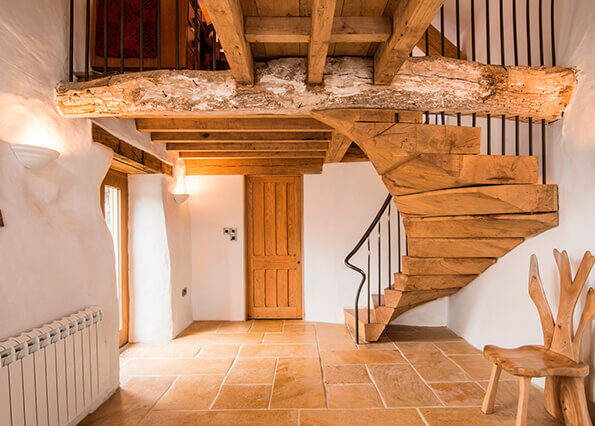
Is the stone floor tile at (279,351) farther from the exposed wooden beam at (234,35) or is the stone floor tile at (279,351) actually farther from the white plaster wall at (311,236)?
the exposed wooden beam at (234,35)

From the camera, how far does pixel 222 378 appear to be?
3.18m

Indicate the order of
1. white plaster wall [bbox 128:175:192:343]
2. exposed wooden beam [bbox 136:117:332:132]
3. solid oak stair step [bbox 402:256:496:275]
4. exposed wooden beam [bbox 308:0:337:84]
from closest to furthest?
1. exposed wooden beam [bbox 308:0:337:84]
2. exposed wooden beam [bbox 136:117:332:132]
3. solid oak stair step [bbox 402:256:496:275]
4. white plaster wall [bbox 128:175:192:343]

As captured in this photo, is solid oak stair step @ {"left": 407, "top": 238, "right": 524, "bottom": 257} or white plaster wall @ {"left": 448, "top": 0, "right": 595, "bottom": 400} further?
solid oak stair step @ {"left": 407, "top": 238, "right": 524, "bottom": 257}

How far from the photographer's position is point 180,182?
190 inches

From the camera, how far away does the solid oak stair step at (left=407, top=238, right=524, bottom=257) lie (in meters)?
3.10

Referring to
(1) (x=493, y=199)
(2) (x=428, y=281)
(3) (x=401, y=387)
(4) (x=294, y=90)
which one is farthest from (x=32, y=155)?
(2) (x=428, y=281)

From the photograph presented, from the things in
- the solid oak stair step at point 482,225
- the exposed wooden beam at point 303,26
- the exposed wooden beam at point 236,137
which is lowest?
the solid oak stair step at point 482,225

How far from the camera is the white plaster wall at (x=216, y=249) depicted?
507 cm

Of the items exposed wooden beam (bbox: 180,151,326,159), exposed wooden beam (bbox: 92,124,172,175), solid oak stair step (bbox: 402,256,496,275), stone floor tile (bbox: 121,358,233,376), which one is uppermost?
exposed wooden beam (bbox: 180,151,326,159)

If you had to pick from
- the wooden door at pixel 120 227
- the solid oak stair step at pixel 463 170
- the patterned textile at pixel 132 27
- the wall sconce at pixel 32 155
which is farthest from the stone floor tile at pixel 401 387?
the patterned textile at pixel 132 27

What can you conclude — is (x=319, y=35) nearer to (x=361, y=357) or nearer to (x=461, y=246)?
(x=461, y=246)

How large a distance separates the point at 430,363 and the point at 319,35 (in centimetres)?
311

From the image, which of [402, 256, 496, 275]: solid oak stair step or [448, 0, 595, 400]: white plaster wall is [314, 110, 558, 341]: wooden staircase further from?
[448, 0, 595, 400]: white plaster wall

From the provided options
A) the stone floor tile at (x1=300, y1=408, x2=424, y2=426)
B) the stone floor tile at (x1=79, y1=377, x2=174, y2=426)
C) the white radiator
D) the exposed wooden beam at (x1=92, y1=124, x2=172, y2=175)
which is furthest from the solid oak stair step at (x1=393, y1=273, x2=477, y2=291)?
the exposed wooden beam at (x1=92, y1=124, x2=172, y2=175)
